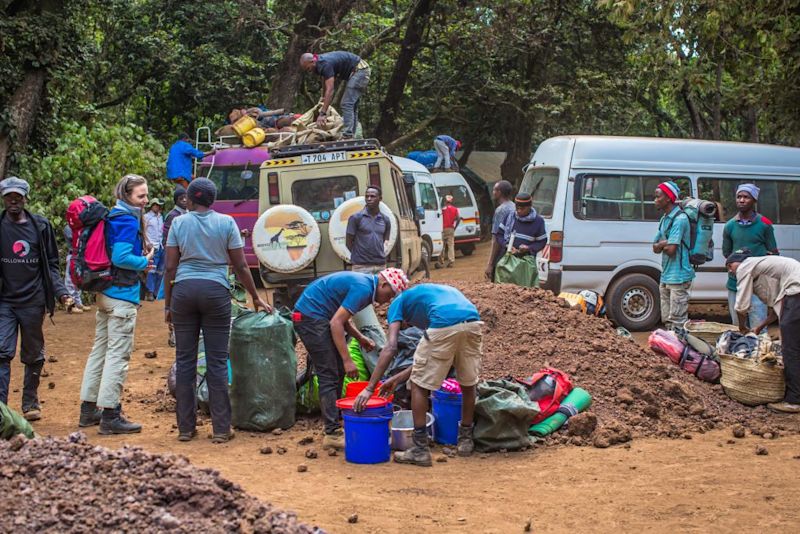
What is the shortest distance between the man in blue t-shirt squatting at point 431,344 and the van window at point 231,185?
390 inches

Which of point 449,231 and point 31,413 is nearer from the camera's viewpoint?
point 31,413

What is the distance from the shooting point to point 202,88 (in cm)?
2334

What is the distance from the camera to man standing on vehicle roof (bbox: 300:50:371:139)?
48.1 feet

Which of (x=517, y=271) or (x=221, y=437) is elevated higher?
(x=517, y=271)

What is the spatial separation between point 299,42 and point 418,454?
1663cm

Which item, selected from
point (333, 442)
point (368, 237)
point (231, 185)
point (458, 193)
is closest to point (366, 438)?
point (333, 442)

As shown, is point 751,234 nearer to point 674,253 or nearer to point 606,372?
point 674,253

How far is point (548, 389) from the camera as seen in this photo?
24.6ft

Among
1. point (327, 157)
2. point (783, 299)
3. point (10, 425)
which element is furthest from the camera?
point (327, 157)

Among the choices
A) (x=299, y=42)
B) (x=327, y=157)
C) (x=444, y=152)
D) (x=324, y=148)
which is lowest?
(x=327, y=157)

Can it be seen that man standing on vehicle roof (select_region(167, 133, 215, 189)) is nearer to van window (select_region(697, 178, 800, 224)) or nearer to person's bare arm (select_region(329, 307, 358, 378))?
van window (select_region(697, 178, 800, 224))

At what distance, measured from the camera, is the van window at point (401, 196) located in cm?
1243

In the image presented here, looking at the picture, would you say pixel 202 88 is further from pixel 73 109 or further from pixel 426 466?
pixel 426 466

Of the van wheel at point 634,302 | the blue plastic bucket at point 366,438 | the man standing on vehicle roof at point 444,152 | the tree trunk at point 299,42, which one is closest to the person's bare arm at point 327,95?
the van wheel at point 634,302
